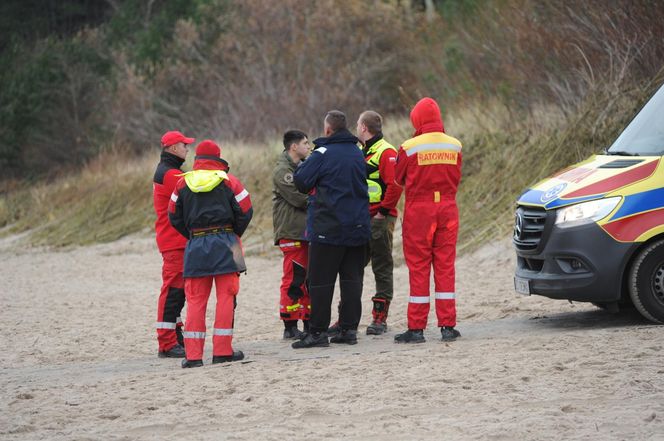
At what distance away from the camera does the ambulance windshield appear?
10.0 metres

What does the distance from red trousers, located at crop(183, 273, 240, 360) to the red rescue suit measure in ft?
2.20

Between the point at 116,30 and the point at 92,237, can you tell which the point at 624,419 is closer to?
the point at 92,237

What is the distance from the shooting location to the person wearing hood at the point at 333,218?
9.91m

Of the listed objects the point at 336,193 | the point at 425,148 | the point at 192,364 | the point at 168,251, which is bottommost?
the point at 192,364

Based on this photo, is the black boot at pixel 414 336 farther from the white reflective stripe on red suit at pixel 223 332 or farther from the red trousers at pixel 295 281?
the white reflective stripe on red suit at pixel 223 332

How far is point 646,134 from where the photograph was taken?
1027 centimetres

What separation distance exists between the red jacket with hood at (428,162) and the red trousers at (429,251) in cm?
10

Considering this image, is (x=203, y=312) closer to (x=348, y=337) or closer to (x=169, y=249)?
(x=169, y=249)

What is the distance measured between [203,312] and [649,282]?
373 centimetres

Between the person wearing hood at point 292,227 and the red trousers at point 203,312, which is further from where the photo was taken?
the person wearing hood at point 292,227

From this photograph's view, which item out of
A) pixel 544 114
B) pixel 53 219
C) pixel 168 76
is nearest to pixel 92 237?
pixel 53 219

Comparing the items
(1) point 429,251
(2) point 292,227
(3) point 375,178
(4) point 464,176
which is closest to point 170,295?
(2) point 292,227

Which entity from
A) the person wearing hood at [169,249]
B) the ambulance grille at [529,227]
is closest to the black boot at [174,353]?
the person wearing hood at [169,249]

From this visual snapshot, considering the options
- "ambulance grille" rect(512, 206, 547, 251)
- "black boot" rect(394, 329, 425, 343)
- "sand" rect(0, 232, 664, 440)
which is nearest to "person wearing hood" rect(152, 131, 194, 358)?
"sand" rect(0, 232, 664, 440)
